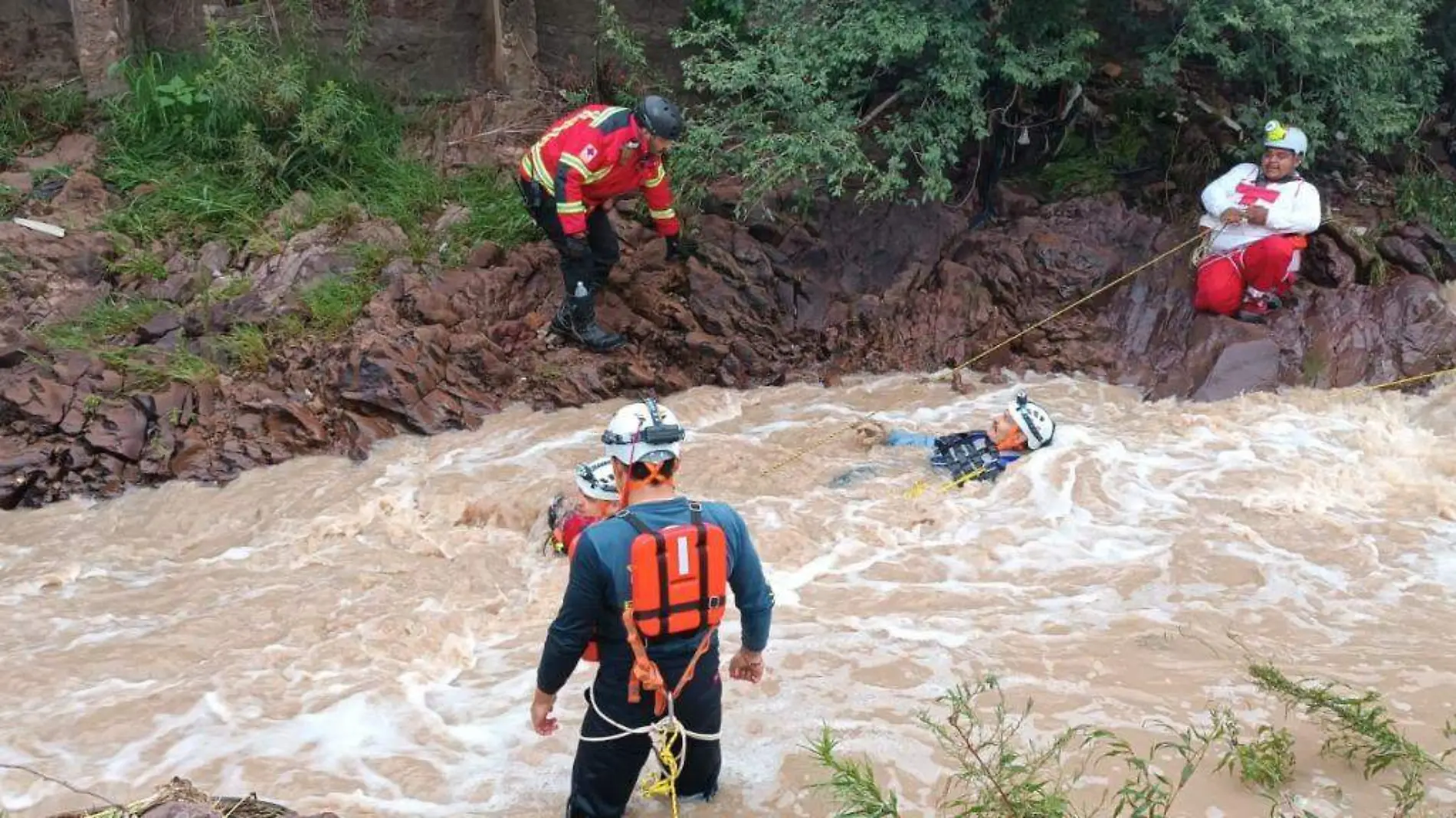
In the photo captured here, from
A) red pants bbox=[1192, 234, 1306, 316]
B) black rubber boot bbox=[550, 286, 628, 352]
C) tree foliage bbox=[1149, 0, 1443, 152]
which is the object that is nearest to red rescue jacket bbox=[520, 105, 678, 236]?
black rubber boot bbox=[550, 286, 628, 352]

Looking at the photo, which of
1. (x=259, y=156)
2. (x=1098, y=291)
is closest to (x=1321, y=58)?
(x=1098, y=291)

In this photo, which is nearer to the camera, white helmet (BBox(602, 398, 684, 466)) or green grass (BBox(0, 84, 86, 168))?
white helmet (BBox(602, 398, 684, 466))

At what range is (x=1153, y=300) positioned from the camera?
332 inches

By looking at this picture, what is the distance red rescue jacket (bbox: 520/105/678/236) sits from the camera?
7340 mm

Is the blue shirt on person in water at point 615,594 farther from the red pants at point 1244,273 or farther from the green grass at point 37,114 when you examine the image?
the green grass at point 37,114

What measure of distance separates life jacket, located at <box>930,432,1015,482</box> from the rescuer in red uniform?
8.39ft

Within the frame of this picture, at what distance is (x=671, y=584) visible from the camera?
3.25m

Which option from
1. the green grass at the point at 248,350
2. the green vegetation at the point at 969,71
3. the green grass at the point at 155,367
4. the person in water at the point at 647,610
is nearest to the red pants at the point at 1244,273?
the green vegetation at the point at 969,71

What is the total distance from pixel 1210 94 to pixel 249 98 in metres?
7.41

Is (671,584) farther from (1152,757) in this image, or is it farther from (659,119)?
(659,119)

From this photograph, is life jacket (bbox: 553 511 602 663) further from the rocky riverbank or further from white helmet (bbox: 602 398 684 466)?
the rocky riverbank

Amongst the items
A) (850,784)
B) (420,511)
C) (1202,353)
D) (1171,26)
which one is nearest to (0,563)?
(420,511)

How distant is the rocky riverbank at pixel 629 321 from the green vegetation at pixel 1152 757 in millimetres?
4026

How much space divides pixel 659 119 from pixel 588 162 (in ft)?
1.75
